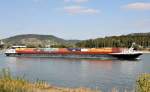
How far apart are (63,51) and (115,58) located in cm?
2150

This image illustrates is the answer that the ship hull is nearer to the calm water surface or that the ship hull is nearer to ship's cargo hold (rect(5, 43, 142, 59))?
ship's cargo hold (rect(5, 43, 142, 59))

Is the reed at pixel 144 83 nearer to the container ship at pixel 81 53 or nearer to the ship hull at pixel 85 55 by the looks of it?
the container ship at pixel 81 53

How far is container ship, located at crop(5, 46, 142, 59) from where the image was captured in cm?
10594

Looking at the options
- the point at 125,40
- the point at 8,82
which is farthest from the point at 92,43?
the point at 8,82

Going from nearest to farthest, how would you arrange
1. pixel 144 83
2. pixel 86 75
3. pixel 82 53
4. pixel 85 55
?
pixel 144 83 → pixel 86 75 → pixel 85 55 → pixel 82 53

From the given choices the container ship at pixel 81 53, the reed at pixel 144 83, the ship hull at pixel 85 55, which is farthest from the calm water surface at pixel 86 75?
the container ship at pixel 81 53

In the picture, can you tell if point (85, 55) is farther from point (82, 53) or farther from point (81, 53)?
point (81, 53)

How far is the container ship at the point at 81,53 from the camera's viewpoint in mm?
105938

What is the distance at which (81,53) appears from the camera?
116812mm

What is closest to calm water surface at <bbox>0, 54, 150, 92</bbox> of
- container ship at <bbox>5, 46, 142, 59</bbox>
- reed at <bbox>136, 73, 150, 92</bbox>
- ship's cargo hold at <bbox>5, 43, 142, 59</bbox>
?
reed at <bbox>136, 73, 150, 92</bbox>

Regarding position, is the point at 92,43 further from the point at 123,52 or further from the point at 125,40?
the point at 123,52

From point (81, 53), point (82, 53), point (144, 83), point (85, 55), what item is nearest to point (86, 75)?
point (144, 83)

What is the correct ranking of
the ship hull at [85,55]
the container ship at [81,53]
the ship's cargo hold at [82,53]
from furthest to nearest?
1. the container ship at [81,53]
2. the ship's cargo hold at [82,53]
3. the ship hull at [85,55]

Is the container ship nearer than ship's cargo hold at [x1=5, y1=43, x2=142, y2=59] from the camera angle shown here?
No
